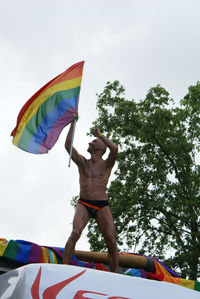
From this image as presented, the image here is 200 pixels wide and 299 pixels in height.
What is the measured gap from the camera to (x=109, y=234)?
5645mm

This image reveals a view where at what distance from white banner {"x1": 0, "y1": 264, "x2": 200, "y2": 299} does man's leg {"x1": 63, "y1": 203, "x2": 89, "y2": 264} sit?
3.35m

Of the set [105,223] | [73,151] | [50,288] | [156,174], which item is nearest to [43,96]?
[73,151]

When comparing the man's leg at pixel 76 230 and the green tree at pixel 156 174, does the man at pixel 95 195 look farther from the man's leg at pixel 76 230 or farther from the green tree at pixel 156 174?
the green tree at pixel 156 174

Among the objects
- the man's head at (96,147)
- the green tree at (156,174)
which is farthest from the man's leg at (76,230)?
the green tree at (156,174)

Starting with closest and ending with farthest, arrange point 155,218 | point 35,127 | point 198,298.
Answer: point 198,298 < point 35,127 < point 155,218

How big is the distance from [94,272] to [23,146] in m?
4.55

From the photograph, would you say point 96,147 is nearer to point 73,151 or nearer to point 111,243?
point 73,151

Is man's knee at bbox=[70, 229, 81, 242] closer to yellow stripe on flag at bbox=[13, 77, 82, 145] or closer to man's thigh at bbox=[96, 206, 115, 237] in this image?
man's thigh at bbox=[96, 206, 115, 237]

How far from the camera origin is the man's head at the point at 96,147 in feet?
20.4

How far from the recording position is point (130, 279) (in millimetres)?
2084

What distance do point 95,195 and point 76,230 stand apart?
600 millimetres

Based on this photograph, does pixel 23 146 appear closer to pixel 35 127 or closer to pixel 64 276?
pixel 35 127

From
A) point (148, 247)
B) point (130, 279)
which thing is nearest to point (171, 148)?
point (148, 247)

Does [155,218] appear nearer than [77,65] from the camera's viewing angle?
No
